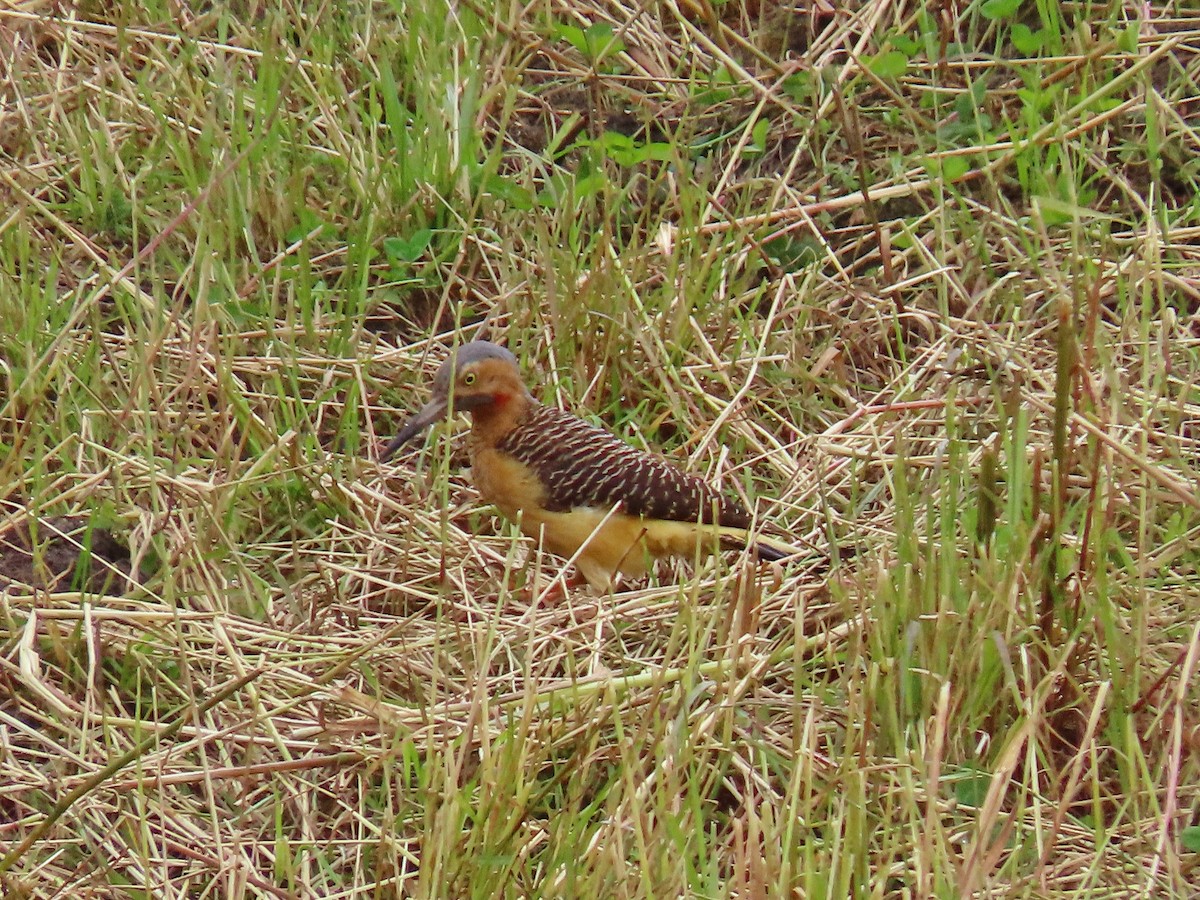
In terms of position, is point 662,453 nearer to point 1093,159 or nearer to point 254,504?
point 254,504

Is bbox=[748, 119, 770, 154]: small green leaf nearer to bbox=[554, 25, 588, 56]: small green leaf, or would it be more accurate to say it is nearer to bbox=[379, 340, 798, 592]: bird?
bbox=[554, 25, 588, 56]: small green leaf

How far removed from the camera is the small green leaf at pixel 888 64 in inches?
233

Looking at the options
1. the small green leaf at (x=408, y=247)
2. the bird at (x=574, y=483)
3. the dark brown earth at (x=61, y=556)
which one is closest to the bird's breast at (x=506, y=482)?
the bird at (x=574, y=483)

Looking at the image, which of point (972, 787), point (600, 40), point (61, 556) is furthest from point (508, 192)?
point (972, 787)

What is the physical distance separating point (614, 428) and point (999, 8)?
2.03m

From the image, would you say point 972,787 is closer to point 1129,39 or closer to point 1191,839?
point 1191,839

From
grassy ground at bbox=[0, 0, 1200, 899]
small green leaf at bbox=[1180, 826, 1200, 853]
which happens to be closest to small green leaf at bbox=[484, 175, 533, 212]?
grassy ground at bbox=[0, 0, 1200, 899]

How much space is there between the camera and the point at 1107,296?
205 inches

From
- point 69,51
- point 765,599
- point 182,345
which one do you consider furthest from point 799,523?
point 69,51

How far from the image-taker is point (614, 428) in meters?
5.16

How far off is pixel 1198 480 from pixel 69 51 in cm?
397

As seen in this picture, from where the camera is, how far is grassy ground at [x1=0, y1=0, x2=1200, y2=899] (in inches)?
134

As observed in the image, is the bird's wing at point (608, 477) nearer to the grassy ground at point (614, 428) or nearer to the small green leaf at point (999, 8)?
the grassy ground at point (614, 428)

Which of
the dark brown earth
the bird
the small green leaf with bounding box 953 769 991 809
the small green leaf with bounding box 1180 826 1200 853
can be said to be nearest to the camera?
the small green leaf with bounding box 1180 826 1200 853
